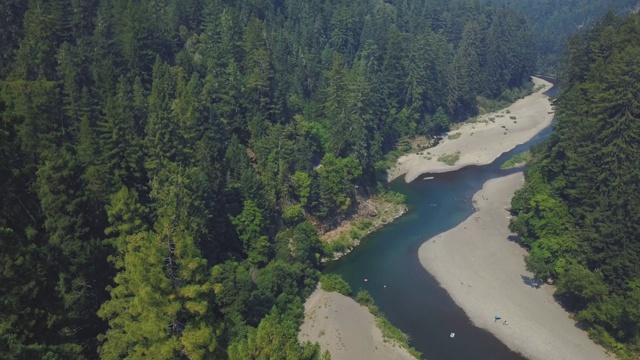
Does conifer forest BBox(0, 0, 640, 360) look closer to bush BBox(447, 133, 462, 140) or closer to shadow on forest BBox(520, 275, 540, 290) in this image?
shadow on forest BBox(520, 275, 540, 290)

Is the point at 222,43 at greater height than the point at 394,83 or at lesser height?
greater

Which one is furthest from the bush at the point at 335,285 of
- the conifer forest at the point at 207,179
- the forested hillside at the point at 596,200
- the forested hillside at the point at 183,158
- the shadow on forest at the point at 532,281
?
the forested hillside at the point at 596,200

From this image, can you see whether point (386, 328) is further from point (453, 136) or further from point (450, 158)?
point (453, 136)

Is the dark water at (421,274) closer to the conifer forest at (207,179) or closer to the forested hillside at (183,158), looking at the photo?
the conifer forest at (207,179)

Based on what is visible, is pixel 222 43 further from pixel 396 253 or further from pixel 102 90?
pixel 396 253

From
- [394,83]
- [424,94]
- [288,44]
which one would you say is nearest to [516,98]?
[424,94]

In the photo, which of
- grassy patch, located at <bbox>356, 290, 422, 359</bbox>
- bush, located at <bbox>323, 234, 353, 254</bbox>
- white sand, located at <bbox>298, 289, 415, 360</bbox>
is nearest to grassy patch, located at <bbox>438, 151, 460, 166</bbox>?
bush, located at <bbox>323, 234, 353, 254</bbox>
